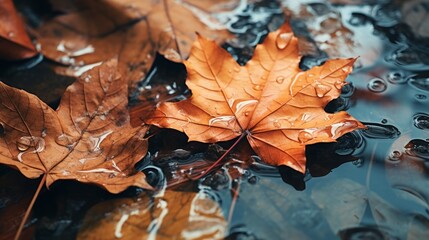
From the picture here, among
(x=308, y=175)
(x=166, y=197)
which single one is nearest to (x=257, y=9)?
(x=308, y=175)

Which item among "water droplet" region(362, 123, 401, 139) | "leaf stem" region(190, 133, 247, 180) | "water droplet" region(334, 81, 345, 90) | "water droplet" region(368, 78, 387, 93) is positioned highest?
"water droplet" region(334, 81, 345, 90)

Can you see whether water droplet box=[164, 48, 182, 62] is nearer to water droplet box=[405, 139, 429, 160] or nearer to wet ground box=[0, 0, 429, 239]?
wet ground box=[0, 0, 429, 239]

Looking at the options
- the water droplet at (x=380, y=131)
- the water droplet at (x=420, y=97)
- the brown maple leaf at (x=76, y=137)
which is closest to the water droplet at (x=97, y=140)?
the brown maple leaf at (x=76, y=137)

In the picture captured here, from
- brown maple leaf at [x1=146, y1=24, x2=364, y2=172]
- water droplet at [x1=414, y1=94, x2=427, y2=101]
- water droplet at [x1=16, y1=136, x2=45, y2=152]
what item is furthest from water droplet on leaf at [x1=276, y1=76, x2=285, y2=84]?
water droplet at [x1=16, y1=136, x2=45, y2=152]

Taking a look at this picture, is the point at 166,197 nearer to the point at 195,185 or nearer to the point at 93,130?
the point at 195,185

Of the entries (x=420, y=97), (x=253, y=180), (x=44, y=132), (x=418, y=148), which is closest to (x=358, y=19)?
(x=420, y=97)

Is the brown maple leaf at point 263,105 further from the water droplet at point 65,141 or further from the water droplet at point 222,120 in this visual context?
the water droplet at point 65,141
